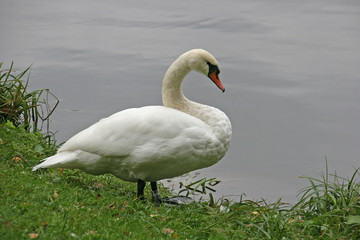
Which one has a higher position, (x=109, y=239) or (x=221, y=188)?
(x=109, y=239)

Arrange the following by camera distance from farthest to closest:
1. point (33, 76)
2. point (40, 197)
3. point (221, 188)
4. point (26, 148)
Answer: point (33, 76), point (221, 188), point (26, 148), point (40, 197)

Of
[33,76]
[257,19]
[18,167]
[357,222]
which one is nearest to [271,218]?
[357,222]

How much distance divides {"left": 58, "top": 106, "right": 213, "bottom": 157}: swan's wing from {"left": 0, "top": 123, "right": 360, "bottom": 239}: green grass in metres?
0.39

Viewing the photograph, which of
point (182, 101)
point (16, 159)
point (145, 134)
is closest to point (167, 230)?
point (145, 134)

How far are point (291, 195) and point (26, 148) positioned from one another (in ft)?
10.3

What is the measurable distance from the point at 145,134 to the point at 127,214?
0.74 meters

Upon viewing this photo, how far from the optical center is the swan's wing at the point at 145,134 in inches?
196

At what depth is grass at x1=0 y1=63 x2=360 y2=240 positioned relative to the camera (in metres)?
3.92

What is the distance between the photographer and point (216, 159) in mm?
5297

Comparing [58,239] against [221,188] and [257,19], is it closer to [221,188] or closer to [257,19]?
[221,188]

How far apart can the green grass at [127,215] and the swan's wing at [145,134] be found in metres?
0.39

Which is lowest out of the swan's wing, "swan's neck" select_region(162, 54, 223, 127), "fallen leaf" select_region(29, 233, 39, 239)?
"fallen leaf" select_region(29, 233, 39, 239)

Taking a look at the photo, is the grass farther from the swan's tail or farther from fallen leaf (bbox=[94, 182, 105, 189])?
the swan's tail

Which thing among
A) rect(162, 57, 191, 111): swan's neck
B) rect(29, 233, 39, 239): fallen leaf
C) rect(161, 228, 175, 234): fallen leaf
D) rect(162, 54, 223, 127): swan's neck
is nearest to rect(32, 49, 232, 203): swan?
rect(162, 54, 223, 127): swan's neck
